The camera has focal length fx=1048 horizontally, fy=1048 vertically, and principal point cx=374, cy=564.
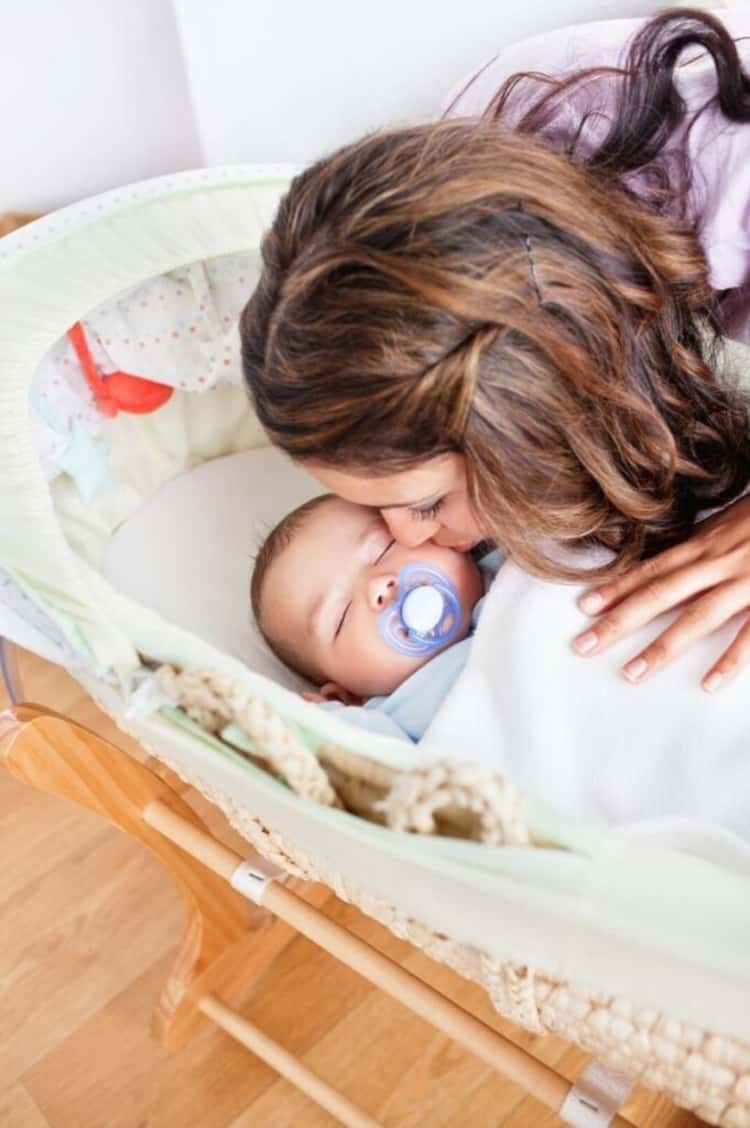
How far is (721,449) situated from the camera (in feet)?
2.75

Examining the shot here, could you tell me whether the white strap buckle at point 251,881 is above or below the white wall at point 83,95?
below

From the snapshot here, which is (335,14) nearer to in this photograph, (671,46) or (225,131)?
(225,131)

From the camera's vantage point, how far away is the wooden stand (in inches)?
31.9

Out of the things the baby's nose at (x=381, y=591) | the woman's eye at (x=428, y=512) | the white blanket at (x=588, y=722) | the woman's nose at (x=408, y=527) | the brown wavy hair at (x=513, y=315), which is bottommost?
the white blanket at (x=588, y=722)

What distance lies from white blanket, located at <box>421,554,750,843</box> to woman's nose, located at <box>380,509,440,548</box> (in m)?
0.08

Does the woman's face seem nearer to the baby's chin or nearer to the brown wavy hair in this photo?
the brown wavy hair

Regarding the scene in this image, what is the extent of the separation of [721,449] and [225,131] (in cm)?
103

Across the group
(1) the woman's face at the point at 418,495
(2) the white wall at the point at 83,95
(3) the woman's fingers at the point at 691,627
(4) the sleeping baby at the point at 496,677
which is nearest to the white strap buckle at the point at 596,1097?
(4) the sleeping baby at the point at 496,677

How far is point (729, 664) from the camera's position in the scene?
28.8 inches

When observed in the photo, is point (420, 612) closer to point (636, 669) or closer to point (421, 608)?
→ point (421, 608)

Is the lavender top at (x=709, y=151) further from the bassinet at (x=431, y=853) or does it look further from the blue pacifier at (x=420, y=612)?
the bassinet at (x=431, y=853)

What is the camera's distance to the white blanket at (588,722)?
73 centimetres

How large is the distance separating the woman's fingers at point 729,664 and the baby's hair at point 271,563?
0.36 meters

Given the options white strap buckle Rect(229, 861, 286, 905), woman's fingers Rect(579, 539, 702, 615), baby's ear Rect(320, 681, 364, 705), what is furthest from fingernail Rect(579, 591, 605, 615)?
white strap buckle Rect(229, 861, 286, 905)
